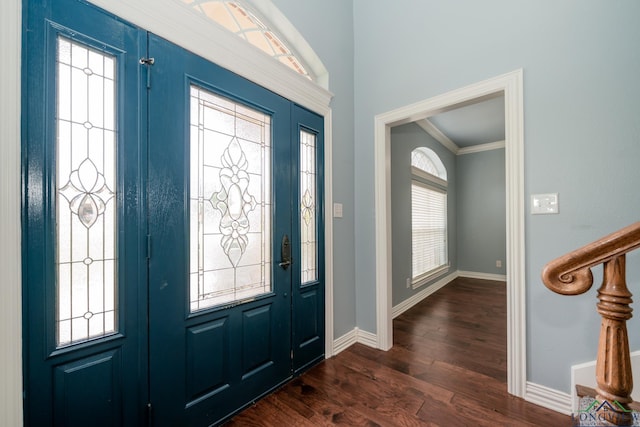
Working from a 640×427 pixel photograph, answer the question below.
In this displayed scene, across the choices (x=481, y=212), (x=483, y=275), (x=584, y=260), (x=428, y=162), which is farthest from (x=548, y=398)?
(x=481, y=212)

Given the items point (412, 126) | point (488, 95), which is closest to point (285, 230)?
point (488, 95)

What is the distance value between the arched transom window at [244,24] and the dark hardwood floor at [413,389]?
2.56m

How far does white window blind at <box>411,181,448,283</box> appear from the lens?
13.7 feet

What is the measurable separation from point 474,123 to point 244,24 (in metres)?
3.89

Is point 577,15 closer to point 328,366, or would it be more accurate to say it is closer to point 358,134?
point 358,134

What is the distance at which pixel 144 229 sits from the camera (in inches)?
51.3

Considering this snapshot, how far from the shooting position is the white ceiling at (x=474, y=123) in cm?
372

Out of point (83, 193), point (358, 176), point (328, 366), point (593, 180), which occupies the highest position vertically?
point (358, 176)

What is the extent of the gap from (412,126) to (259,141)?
2860mm

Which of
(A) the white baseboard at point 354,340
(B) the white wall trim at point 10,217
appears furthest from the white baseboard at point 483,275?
(B) the white wall trim at point 10,217

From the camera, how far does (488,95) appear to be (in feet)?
6.40

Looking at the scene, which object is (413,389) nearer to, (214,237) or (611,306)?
(611,306)

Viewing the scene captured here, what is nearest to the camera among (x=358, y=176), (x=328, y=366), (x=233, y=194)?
(x=233, y=194)

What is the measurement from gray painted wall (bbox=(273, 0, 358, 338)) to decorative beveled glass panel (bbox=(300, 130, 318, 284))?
26cm
